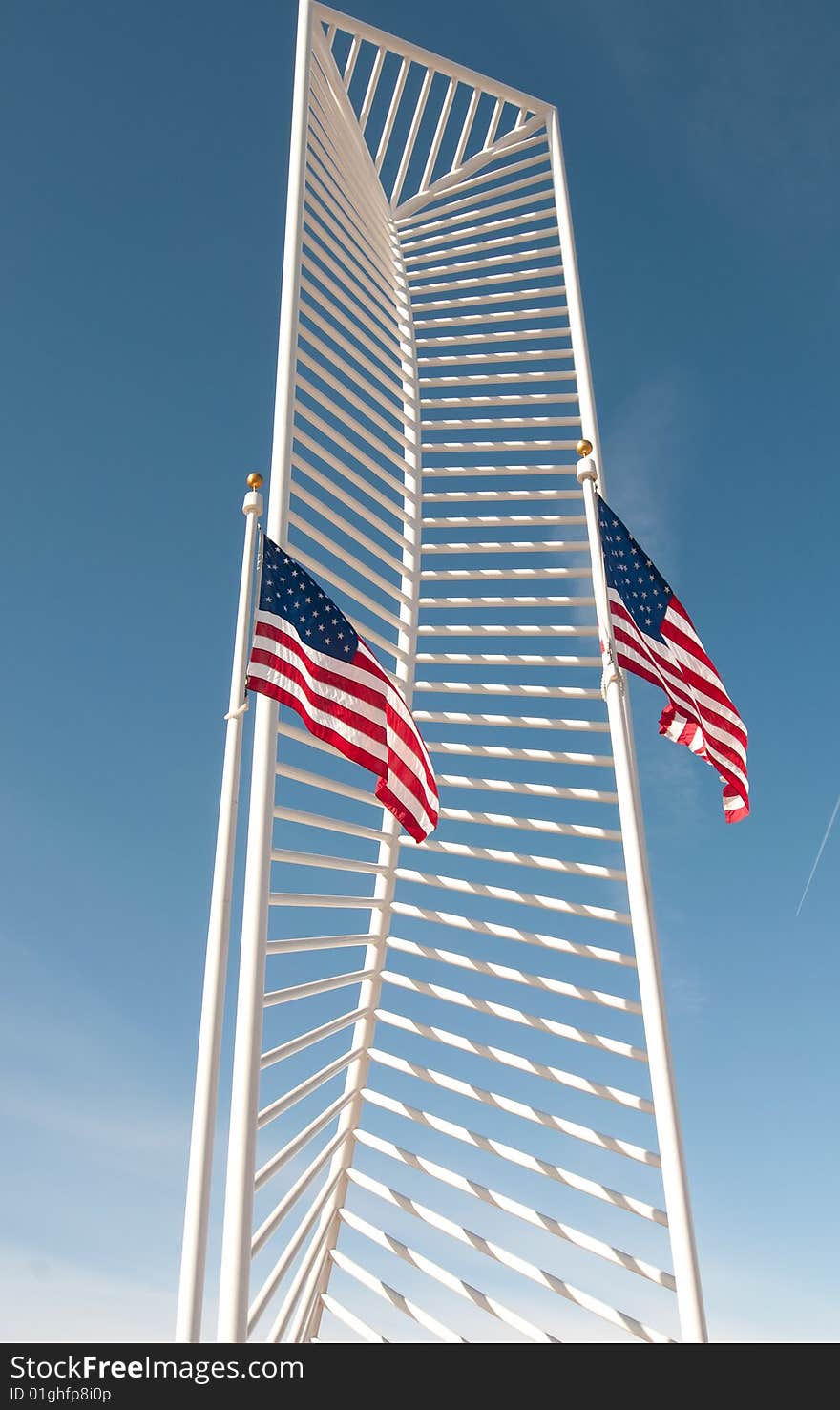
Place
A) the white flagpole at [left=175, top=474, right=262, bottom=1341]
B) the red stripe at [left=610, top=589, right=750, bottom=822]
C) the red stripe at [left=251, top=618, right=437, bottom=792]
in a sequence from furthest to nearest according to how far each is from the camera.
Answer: the red stripe at [left=610, top=589, right=750, bottom=822]
the red stripe at [left=251, top=618, right=437, bottom=792]
the white flagpole at [left=175, top=474, right=262, bottom=1341]

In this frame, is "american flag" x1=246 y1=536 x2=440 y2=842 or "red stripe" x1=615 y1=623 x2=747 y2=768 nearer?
"american flag" x1=246 y1=536 x2=440 y2=842

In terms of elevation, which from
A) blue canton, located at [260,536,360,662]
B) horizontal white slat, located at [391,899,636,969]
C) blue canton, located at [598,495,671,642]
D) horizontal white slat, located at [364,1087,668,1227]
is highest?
blue canton, located at [598,495,671,642]

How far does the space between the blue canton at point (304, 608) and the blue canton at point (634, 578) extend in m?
2.40

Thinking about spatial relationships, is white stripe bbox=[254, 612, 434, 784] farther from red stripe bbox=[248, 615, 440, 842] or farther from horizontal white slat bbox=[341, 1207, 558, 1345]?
horizontal white slat bbox=[341, 1207, 558, 1345]

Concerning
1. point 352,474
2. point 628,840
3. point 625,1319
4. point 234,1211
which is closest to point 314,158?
point 352,474

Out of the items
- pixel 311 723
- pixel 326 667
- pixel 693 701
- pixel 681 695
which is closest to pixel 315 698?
pixel 311 723

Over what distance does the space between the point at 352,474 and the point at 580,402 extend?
9.74 ft

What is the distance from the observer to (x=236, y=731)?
28.4 ft

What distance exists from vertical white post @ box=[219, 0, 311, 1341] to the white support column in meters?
2.94

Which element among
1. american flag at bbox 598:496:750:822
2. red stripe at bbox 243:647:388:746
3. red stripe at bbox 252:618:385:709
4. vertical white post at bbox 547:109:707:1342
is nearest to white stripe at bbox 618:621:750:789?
american flag at bbox 598:496:750:822

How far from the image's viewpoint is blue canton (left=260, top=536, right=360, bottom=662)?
28.5ft

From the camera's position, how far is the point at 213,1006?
7637 millimetres

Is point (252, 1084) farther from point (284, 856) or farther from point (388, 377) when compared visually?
point (388, 377)

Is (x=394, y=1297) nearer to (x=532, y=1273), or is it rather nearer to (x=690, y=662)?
(x=532, y=1273)
